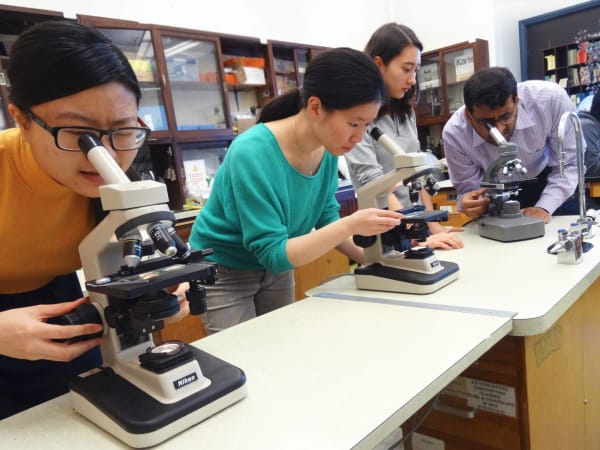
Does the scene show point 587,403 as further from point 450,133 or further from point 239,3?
point 239,3

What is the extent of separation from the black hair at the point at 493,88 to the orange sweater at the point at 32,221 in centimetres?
130

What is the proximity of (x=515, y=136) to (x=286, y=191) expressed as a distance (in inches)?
41.5

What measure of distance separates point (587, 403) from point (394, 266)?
0.64 m

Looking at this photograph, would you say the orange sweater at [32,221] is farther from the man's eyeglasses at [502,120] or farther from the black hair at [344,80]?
the man's eyeglasses at [502,120]

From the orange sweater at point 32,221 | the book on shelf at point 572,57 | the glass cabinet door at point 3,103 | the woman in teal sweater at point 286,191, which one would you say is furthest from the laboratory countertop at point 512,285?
the book on shelf at point 572,57

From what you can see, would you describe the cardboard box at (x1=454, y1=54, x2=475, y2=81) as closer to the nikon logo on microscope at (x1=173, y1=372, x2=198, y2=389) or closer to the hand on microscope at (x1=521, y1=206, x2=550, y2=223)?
the hand on microscope at (x1=521, y1=206, x2=550, y2=223)

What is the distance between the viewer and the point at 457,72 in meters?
5.05

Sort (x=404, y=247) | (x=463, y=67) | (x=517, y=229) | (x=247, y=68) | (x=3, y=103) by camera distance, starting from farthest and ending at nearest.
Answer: (x=463, y=67), (x=247, y=68), (x=3, y=103), (x=517, y=229), (x=404, y=247)

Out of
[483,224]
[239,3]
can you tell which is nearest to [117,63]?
[483,224]

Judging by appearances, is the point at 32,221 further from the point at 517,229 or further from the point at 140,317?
the point at 517,229

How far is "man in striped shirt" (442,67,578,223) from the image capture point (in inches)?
62.3

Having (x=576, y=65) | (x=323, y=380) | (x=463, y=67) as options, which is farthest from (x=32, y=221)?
(x=576, y=65)

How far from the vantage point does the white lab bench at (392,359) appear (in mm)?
617

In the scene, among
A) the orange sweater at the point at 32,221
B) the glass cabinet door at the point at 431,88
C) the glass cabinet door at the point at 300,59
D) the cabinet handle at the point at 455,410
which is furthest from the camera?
the glass cabinet door at the point at 431,88
